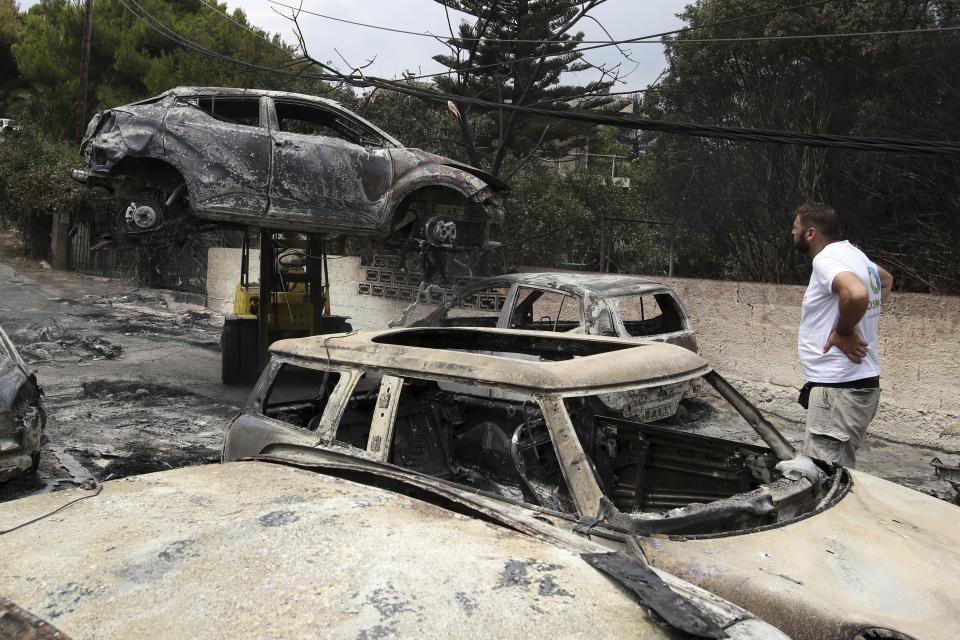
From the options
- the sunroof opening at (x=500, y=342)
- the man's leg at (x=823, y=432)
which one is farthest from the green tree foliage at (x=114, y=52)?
the man's leg at (x=823, y=432)

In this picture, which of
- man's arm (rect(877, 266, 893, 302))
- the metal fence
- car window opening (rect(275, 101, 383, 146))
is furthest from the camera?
the metal fence

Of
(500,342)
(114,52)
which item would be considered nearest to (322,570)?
(500,342)

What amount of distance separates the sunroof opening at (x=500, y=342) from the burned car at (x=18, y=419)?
9.02 ft

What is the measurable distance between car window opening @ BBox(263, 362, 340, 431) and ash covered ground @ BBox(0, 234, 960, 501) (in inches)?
82.7

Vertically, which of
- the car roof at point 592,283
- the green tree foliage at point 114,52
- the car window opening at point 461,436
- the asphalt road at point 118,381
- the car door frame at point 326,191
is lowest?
the asphalt road at point 118,381

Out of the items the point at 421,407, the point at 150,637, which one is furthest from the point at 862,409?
the point at 150,637

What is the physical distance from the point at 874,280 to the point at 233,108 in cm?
704

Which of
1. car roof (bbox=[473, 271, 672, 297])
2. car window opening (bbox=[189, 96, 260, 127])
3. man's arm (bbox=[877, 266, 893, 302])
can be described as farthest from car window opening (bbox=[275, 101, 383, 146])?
man's arm (bbox=[877, 266, 893, 302])

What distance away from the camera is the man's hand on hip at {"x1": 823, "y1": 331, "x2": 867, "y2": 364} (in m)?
4.20

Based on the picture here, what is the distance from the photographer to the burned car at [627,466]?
2537 mm

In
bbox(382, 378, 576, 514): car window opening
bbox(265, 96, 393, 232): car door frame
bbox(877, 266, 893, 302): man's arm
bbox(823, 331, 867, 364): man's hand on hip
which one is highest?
bbox(265, 96, 393, 232): car door frame

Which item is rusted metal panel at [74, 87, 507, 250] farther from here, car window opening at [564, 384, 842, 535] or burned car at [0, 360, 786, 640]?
burned car at [0, 360, 786, 640]

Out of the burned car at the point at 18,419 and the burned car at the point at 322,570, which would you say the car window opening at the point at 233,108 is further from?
the burned car at the point at 322,570

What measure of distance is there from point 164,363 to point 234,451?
7198mm
